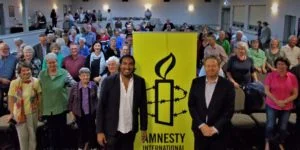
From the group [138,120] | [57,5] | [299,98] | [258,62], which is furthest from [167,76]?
[57,5]

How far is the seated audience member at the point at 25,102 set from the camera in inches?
172

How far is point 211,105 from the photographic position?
3.58 metres

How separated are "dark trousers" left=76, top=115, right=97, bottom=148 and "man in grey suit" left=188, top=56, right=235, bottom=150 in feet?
5.61

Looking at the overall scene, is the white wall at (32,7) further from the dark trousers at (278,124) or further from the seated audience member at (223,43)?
the dark trousers at (278,124)

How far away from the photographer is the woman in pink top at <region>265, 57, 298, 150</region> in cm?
477

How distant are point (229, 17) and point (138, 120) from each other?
2388 centimetres

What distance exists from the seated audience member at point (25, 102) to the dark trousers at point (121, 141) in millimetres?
1324

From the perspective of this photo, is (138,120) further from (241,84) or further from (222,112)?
(241,84)

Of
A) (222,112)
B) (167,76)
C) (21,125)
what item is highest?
(167,76)

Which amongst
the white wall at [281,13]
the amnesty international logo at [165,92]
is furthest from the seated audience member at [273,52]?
the white wall at [281,13]

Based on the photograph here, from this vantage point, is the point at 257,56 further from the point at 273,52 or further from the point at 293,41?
the point at 293,41

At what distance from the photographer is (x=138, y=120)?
12.1 ft

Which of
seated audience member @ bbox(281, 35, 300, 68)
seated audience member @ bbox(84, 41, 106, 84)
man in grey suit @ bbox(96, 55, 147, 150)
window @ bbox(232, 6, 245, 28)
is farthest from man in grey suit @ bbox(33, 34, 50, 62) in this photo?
window @ bbox(232, 6, 245, 28)

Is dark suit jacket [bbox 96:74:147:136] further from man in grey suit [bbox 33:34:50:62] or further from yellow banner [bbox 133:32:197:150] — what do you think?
man in grey suit [bbox 33:34:50:62]
